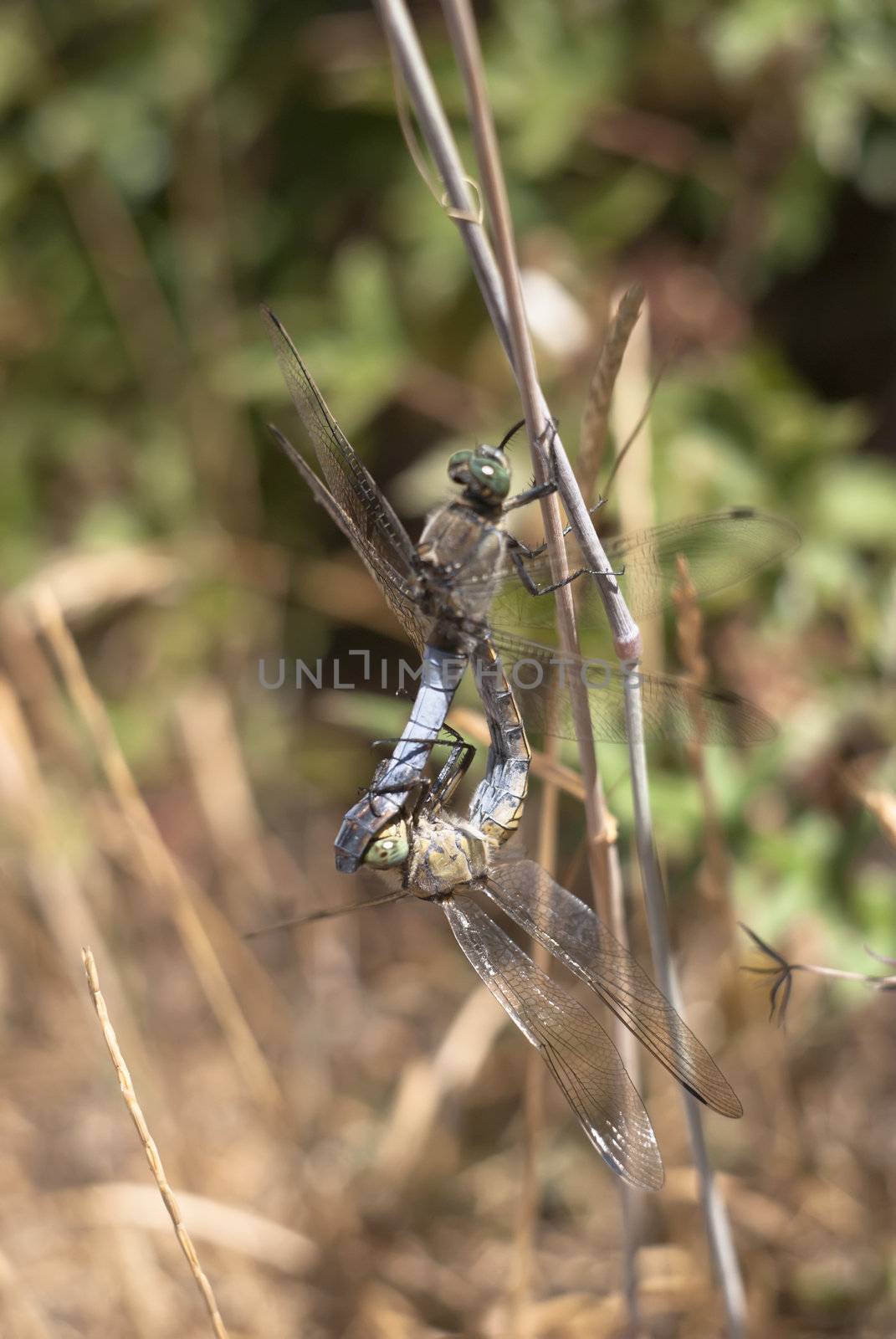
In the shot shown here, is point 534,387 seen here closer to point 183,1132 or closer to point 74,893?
point 74,893

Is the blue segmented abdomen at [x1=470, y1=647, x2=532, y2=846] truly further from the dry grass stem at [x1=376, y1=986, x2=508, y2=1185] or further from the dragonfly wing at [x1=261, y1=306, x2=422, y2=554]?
the dry grass stem at [x1=376, y1=986, x2=508, y2=1185]

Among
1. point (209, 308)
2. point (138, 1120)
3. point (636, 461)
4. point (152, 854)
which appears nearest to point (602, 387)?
point (636, 461)

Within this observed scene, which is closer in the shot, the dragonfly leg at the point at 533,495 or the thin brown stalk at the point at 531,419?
the thin brown stalk at the point at 531,419

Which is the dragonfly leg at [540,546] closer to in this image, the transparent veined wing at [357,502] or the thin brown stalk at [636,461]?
the transparent veined wing at [357,502]

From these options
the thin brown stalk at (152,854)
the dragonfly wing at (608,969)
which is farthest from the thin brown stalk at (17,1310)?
the dragonfly wing at (608,969)

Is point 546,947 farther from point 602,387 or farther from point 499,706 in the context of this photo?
point 602,387

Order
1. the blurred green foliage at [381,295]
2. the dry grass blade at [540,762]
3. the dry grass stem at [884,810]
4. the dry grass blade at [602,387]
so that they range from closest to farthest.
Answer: the dry grass blade at [602,387]
the dry grass stem at [884,810]
the dry grass blade at [540,762]
the blurred green foliage at [381,295]

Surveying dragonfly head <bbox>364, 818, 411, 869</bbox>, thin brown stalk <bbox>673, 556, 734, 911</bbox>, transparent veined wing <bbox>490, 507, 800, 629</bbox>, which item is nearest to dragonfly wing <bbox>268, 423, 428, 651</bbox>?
transparent veined wing <bbox>490, 507, 800, 629</bbox>

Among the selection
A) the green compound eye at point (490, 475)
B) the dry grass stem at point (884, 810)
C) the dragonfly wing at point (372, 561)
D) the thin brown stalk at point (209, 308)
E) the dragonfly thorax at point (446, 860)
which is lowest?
the dragonfly thorax at point (446, 860)
